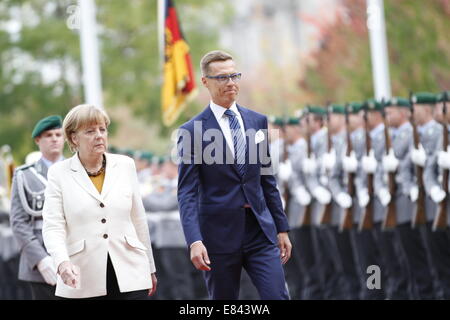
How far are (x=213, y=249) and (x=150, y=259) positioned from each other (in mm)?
429

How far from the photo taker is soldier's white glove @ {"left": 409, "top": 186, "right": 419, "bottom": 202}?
10523 mm

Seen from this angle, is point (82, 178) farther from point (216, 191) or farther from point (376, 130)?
point (376, 130)

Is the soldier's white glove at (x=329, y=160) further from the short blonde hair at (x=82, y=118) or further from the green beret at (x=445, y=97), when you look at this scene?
the short blonde hair at (x=82, y=118)

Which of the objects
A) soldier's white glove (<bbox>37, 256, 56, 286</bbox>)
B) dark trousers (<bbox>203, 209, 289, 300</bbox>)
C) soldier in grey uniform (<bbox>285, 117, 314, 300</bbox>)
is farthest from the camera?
soldier in grey uniform (<bbox>285, 117, 314, 300</bbox>)

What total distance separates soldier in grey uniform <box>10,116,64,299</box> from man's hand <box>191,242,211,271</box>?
1.51 metres

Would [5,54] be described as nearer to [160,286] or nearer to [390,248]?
[160,286]

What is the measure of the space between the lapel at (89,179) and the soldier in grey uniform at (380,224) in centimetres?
499

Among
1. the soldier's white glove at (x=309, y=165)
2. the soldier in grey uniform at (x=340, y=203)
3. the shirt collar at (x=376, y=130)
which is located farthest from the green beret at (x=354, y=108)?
the soldier's white glove at (x=309, y=165)

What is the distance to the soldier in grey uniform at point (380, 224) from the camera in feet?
35.8

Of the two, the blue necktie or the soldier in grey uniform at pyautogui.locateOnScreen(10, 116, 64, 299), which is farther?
the soldier in grey uniform at pyautogui.locateOnScreen(10, 116, 64, 299)

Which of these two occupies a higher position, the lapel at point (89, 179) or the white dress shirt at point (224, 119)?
the white dress shirt at point (224, 119)

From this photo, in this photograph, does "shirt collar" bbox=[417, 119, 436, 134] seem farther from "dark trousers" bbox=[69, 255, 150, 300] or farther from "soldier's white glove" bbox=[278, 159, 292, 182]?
"dark trousers" bbox=[69, 255, 150, 300]

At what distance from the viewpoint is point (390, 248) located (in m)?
11.2

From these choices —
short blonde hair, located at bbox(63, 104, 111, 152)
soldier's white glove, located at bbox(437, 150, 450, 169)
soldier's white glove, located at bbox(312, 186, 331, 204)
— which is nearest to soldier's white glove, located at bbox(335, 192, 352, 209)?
soldier's white glove, located at bbox(312, 186, 331, 204)
